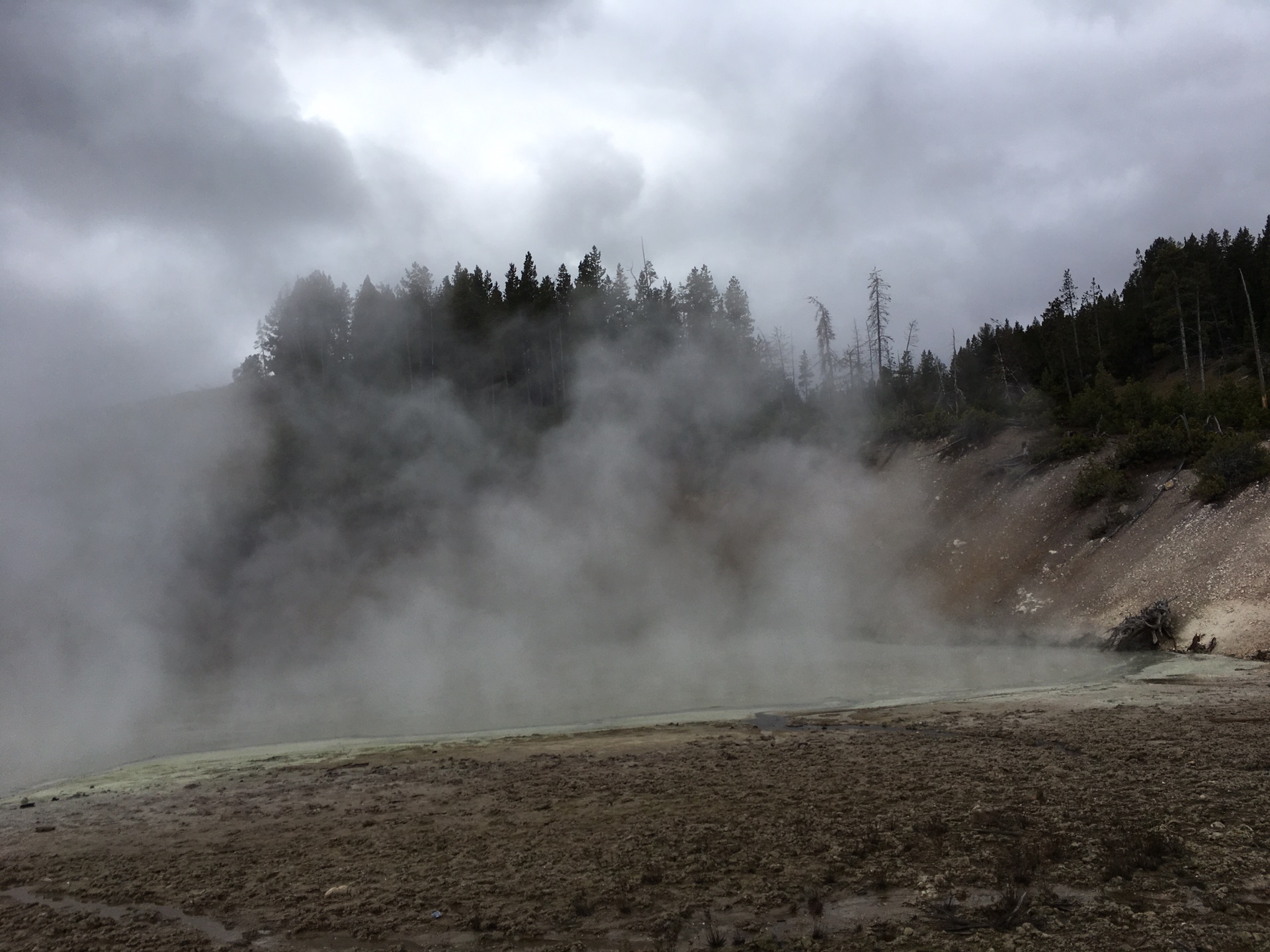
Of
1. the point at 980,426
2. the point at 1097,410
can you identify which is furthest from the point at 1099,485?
the point at 980,426

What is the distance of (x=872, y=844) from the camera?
19.9 ft

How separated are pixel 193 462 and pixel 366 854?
93.3 ft

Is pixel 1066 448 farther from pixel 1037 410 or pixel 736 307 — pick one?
pixel 736 307

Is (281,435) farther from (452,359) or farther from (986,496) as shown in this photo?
(986,496)

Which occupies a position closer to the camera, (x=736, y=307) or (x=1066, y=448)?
(x=1066, y=448)

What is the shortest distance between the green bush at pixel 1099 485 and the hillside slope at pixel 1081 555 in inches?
14.6

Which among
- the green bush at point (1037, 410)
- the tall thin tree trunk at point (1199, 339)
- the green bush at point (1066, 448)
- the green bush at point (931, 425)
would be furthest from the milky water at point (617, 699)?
the tall thin tree trunk at point (1199, 339)

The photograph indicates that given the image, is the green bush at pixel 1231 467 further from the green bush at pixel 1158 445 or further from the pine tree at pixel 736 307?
the pine tree at pixel 736 307

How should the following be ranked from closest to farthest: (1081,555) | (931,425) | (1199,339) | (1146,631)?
(1146,631) → (1081,555) → (931,425) → (1199,339)

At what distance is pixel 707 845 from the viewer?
644cm

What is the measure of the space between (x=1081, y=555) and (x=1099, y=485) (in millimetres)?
2779

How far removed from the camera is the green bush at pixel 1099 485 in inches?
900

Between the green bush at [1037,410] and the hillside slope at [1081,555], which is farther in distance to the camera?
the green bush at [1037,410]

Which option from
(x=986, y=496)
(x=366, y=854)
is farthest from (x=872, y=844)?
(x=986, y=496)
